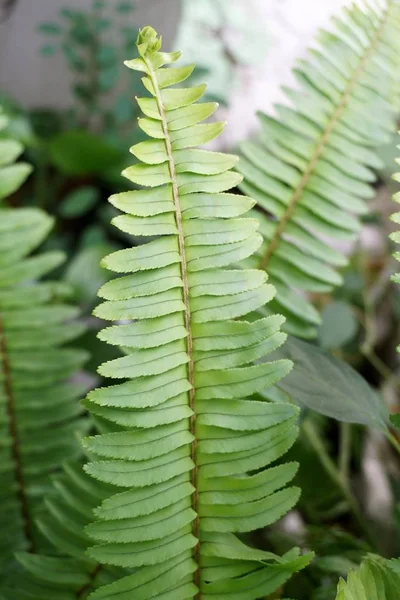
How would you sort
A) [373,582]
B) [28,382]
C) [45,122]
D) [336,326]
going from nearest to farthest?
[373,582] < [28,382] < [336,326] < [45,122]

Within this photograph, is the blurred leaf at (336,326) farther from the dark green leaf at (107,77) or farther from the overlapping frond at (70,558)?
the dark green leaf at (107,77)

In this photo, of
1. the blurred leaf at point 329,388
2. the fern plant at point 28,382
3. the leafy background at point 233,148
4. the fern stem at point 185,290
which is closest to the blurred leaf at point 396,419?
the blurred leaf at point 329,388

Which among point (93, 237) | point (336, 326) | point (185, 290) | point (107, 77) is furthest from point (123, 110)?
point (185, 290)

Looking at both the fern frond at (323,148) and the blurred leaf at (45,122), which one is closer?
the fern frond at (323,148)

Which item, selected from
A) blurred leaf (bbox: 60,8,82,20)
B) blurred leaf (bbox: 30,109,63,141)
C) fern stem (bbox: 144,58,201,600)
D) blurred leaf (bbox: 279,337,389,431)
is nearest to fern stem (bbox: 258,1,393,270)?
blurred leaf (bbox: 279,337,389,431)

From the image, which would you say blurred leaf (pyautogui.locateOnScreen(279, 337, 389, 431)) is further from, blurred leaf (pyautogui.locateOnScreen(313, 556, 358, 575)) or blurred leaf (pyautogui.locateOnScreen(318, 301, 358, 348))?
blurred leaf (pyautogui.locateOnScreen(318, 301, 358, 348))

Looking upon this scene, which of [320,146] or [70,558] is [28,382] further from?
[320,146]

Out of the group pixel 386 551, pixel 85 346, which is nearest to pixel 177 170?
pixel 85 346
